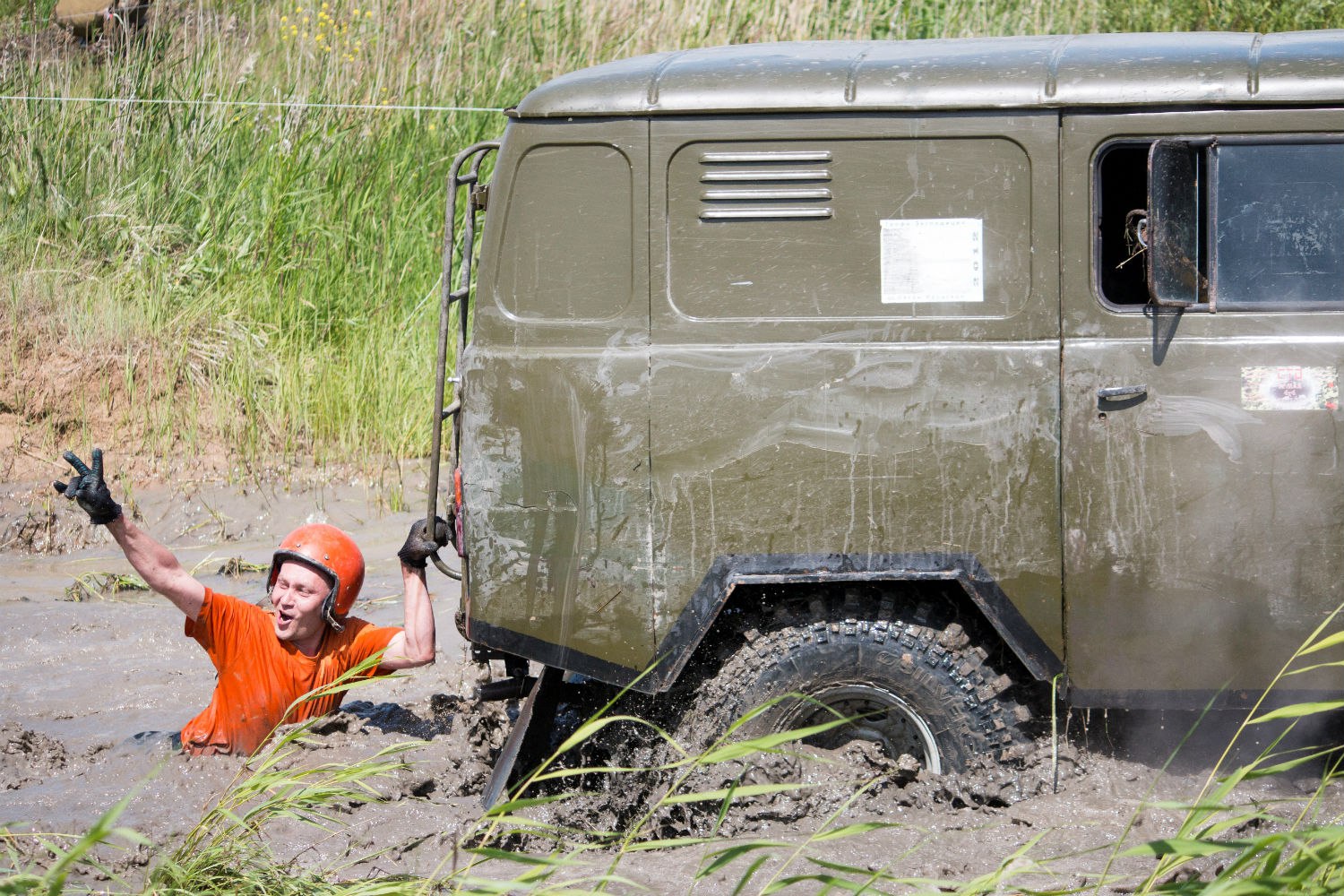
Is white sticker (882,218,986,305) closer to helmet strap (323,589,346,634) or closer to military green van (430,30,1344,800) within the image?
military green van (430,30,1344,800)

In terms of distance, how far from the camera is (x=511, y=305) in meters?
4.24

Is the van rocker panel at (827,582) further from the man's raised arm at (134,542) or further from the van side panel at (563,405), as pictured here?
the man's raised arm at (134,542)

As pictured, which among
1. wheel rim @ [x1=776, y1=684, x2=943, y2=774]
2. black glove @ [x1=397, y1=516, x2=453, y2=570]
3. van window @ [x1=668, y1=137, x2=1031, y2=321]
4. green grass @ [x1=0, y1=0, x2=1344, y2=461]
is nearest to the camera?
van window @ [x1=668, y1=137, x2=1031, y2=321]

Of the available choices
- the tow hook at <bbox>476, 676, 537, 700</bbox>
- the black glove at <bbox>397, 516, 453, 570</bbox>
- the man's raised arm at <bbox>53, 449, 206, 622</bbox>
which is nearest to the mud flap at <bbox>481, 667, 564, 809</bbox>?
the tow hook at <bbox>476, 676, 537, 700</bbox>

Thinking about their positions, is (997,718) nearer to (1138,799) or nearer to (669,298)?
(1138,799)

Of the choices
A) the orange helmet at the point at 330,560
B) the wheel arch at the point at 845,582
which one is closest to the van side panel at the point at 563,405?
the wheel arch at the point at 845,582

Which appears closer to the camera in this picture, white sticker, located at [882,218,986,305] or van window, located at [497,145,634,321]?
white sticker, located at [882,218,986,305]

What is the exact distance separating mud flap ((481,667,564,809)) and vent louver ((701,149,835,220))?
1.62 m

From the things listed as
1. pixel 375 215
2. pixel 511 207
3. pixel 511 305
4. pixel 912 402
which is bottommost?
pixel 912 402

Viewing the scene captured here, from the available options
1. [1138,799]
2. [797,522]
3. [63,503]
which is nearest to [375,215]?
[63,503]

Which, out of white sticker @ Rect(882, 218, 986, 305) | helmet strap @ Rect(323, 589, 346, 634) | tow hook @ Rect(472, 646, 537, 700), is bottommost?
tow hook @ Rect(472, 646, 537, 700)

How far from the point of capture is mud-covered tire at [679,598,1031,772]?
162 inches

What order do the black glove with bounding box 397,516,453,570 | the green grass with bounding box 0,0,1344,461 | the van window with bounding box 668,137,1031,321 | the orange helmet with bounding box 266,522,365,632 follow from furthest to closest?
the green grass with bounding box 0,0,1344,461, the orange helmet with bounding box 266,522,365,632, the black glove with bounding box 397,516,453,570, the van window with bounding box 668,137,1031,321

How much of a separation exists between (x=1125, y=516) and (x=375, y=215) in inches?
277
